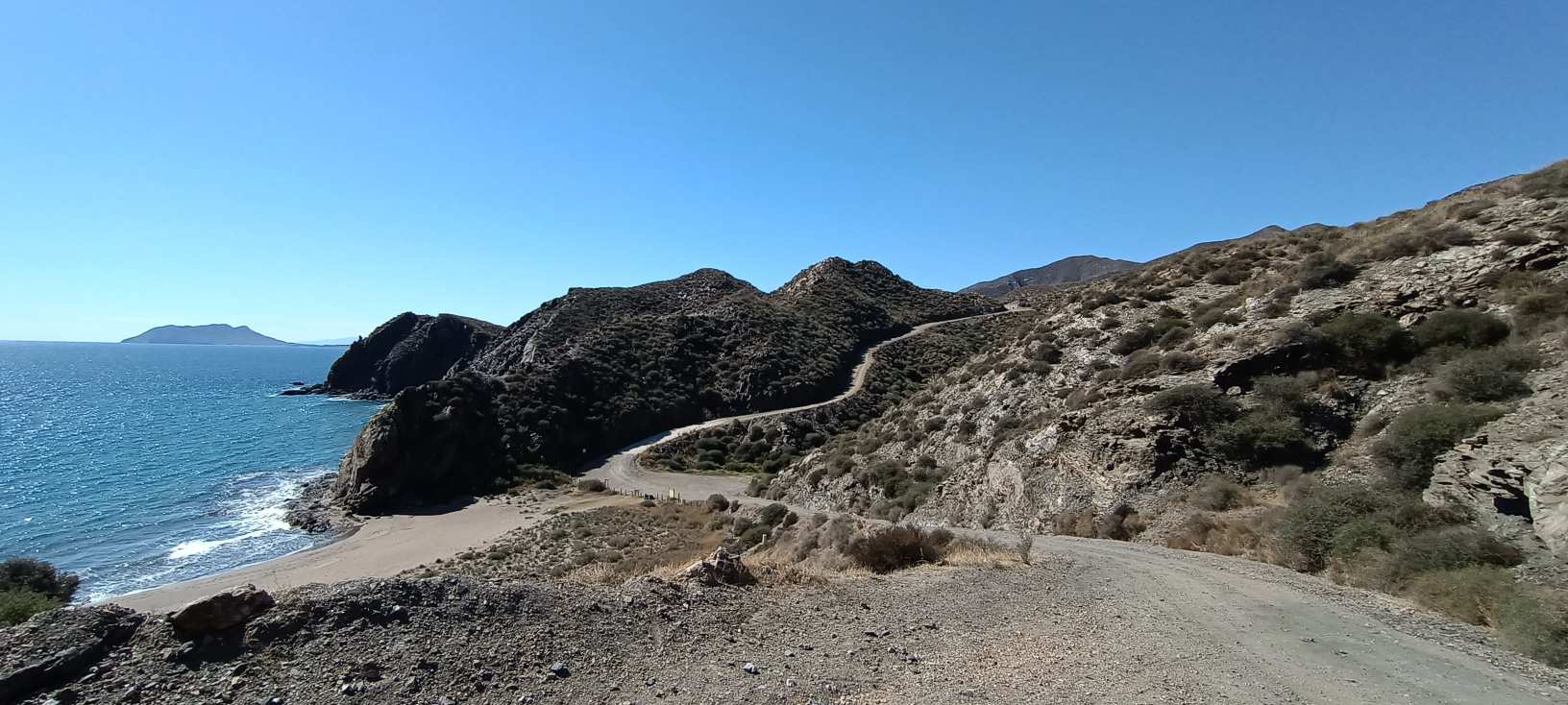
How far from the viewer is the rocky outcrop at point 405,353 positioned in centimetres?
10444

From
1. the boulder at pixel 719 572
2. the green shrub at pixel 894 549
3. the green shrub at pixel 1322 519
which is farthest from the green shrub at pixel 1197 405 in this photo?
the boulder at pixel 719 572

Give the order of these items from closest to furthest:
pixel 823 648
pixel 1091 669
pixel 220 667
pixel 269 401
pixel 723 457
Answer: pixel 220 667, pixel 1091 669, pixel 823 648, pixel 723 457, pixel 269 401

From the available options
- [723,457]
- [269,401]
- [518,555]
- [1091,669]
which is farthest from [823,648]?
[269,401]

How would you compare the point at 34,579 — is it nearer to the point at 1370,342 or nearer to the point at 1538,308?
the point at 1370,342

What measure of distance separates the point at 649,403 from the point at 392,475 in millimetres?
19267

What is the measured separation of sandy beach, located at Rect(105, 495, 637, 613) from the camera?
2516cm

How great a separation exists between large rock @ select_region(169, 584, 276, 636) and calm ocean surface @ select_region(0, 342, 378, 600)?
2953 cm

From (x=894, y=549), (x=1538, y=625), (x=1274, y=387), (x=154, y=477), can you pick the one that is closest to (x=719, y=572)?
(x=894, y=549)

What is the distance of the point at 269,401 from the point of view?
310ft

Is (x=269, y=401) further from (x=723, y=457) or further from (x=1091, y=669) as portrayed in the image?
(x=1091, y=669)

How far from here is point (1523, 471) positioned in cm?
895

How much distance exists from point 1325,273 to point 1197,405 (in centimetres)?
798

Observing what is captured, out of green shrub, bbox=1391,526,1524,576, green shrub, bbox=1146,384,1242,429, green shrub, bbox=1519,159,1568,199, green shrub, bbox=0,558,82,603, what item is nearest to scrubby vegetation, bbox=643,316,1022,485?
green shrub, bbox=1146,384,1242,429

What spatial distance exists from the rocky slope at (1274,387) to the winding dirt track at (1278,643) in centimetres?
246
